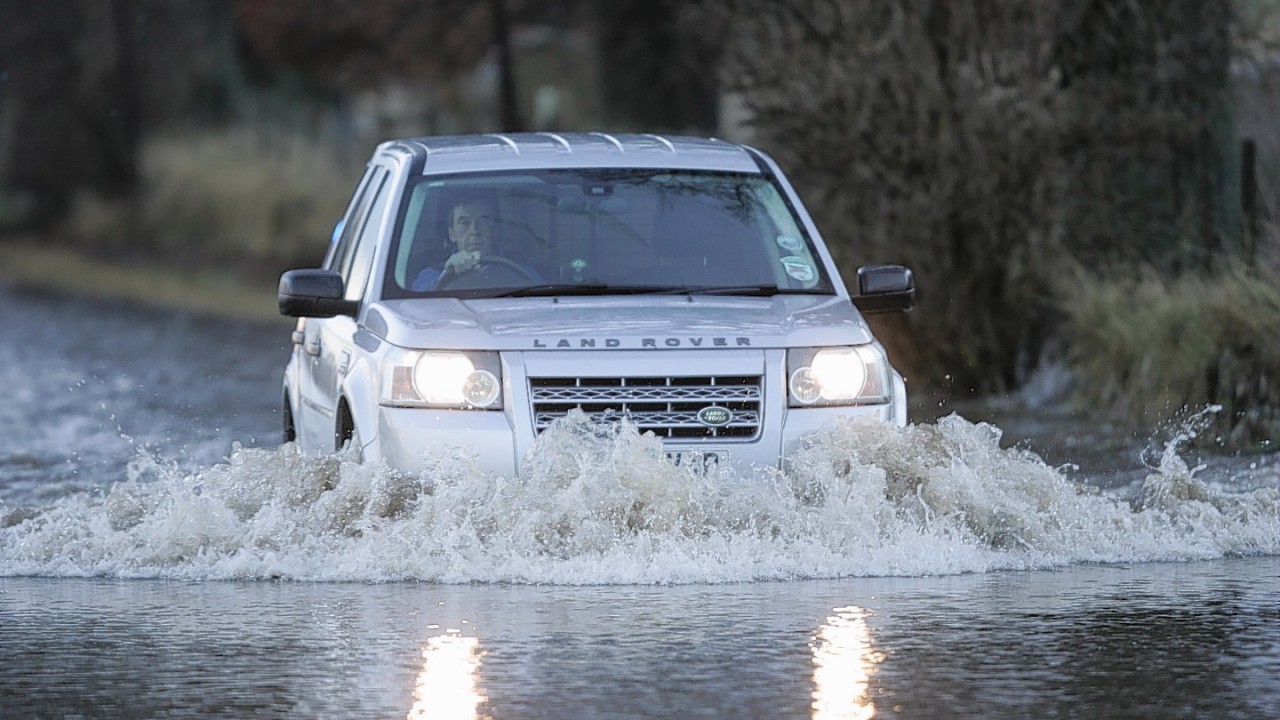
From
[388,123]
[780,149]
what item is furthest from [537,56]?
[780,149]

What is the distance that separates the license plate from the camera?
10172 mm

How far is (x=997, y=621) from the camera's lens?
9070 millimetres

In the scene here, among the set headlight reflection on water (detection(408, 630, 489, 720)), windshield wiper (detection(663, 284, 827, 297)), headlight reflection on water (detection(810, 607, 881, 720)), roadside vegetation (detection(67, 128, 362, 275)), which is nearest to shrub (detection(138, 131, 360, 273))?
roadside vegetation (detection(67, 128, 362, 275))

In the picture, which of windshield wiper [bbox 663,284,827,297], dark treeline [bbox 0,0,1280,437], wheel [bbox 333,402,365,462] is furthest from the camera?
dark treeline [bbox 0,0,1280,437]

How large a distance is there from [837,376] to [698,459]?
663mm

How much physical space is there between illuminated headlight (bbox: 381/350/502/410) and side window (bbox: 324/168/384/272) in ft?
6.73

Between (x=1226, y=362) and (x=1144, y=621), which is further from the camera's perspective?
(x=1226, y=362)

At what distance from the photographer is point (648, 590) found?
9852 millimetres

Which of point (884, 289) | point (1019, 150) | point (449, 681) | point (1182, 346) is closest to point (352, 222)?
point (884, 289)

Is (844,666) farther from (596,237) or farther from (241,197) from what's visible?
(241,197)

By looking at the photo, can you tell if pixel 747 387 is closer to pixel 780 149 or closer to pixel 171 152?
pixel 780 149

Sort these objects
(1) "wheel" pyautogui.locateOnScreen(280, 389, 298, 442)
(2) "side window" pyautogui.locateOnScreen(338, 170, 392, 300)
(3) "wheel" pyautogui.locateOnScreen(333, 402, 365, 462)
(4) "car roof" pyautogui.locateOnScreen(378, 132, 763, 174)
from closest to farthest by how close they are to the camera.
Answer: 1. (3) "wheel" pyautogui.locateOnScreen(333, 402, 365, 462)
2. (2) "side window" pyautogui.locateOnScreen(338, 170, 392, 300)
3. (4) "car roof" pyautogui.locateOnScreen(378, 132, 763, 174)
4. (1) "wheel" pyautogui.locateOnScreen(280, 389, 298, 442)

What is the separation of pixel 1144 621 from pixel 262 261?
3132 centimetres

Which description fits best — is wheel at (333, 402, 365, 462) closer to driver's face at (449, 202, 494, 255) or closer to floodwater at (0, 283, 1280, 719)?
floodwater at (0, 283, 1280, 719)
